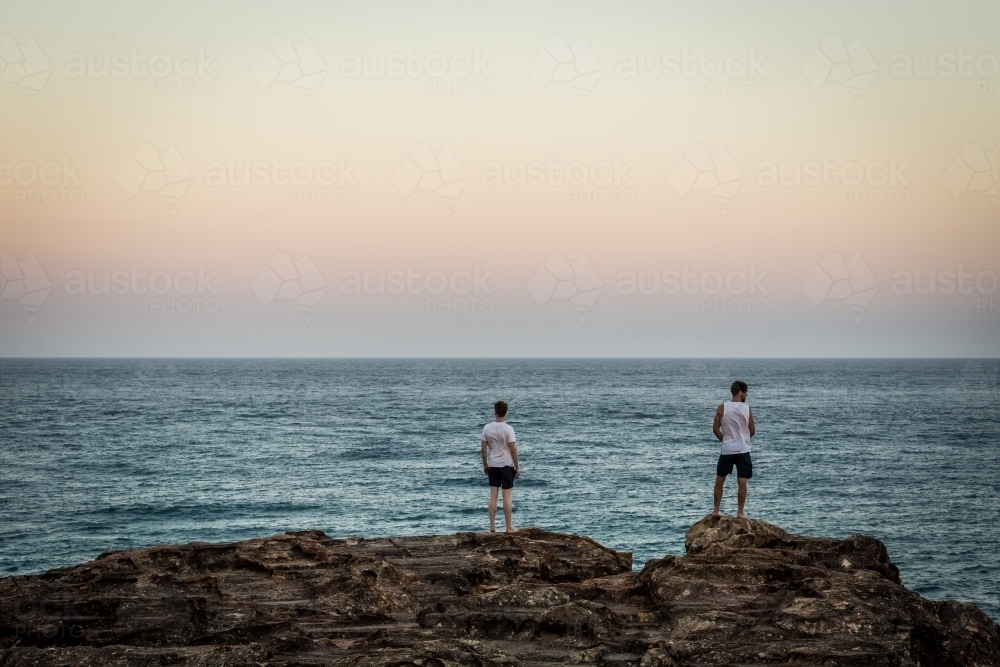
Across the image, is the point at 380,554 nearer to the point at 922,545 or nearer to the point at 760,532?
the point at 760,532

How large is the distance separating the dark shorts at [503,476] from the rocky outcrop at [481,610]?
83.5 inches

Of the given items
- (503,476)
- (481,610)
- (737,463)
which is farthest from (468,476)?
(481,610)

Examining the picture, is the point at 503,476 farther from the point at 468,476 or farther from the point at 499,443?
the point at 468,476

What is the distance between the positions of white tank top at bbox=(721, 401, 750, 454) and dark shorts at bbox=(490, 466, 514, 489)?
4.21m

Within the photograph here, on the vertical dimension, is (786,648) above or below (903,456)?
above

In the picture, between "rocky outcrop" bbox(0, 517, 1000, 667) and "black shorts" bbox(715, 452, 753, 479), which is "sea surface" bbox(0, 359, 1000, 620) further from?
"rocky outcrop" bbox(0, 517, 1000, 667)

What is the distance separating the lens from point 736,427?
16.8 meters

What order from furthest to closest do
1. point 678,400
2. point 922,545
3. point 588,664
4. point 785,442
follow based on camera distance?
point 678,400 → point 785,442 → point 922,545 → point 588,664

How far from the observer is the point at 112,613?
35.1ft

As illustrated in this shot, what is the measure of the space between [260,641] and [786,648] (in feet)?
20.0

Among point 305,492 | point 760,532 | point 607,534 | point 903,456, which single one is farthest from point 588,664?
point 903,456

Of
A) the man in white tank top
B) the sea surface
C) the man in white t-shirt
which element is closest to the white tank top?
the man in white tank top

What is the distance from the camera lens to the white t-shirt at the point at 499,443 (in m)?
16.7

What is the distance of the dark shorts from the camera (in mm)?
16750
